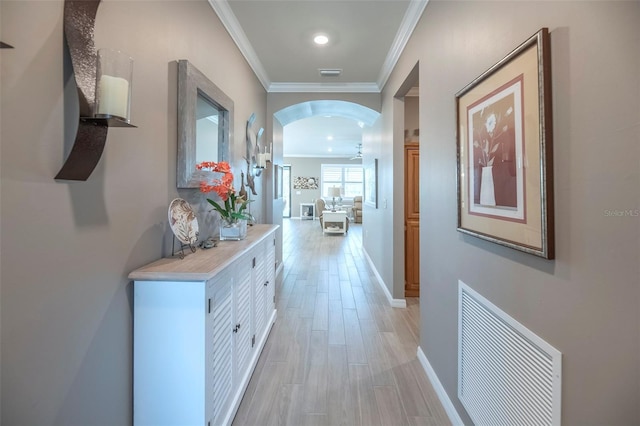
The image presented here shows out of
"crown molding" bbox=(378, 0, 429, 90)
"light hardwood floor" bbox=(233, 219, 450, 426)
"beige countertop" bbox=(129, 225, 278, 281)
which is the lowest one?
"light hardwood floor" bbox=(233, 219, 450, 426)

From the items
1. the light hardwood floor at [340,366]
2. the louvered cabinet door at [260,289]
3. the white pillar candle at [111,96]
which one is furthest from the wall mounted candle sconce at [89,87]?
the light hardwood floor at [340,366]

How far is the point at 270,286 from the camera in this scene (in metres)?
2.62

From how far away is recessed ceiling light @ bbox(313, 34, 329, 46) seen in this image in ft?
8.84

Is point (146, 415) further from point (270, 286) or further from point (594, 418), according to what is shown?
point (594, 418)

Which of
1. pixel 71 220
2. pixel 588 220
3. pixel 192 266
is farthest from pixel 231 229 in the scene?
pixel 588 220

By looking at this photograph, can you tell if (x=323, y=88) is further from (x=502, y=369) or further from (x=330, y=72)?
(x=502, y=369)

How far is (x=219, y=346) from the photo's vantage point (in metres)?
1.42

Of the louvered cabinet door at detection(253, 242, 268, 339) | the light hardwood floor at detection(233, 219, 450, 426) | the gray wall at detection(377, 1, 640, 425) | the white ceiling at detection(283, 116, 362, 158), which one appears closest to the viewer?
the gray wall at detection(377, 1, 640, 425)

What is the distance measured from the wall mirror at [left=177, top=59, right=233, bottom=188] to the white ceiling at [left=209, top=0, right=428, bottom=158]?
752 mm

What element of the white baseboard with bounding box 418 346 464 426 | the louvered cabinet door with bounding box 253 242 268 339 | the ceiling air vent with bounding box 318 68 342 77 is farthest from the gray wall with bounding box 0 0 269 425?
the ceiling air vent with bounding box 318 68 342 77

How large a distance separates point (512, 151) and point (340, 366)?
1.86 metres

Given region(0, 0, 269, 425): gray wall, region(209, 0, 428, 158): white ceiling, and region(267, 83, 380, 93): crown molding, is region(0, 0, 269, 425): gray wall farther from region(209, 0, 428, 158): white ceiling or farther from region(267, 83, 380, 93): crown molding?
region(267, 83, 380, 93): crown molding

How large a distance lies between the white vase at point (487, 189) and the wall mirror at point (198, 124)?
61.2 inches

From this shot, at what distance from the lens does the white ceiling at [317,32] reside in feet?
7.40
